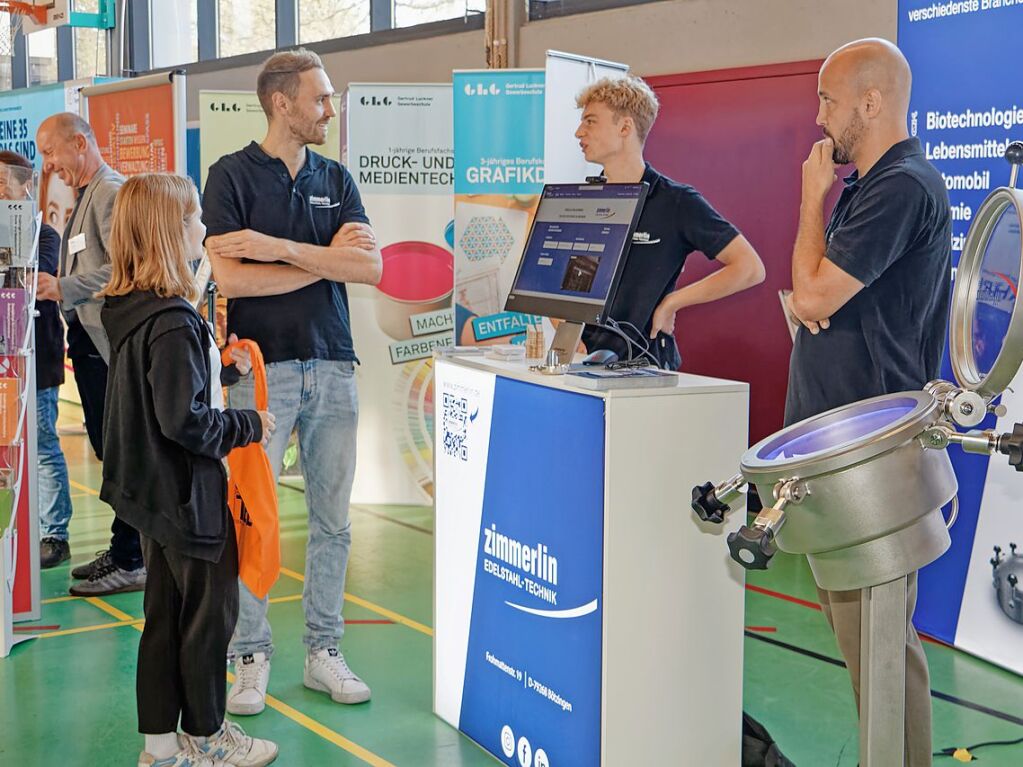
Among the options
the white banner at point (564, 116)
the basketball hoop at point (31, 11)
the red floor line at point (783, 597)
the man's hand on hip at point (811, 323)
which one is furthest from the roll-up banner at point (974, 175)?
the basketball hoop at point (31, 11)

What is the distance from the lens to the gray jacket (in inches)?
172

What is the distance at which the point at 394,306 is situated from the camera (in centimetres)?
598

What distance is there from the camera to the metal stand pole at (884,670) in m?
1.76

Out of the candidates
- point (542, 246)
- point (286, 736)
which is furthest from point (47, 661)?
point (542, 246)

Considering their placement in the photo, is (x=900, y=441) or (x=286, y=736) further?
(x=286, y=736)

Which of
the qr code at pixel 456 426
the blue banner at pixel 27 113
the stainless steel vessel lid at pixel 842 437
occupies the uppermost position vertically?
the blue banner at pixel 27 113

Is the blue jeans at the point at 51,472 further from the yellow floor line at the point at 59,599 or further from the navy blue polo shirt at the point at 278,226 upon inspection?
the navy blue polo shirt at the point at 278,226

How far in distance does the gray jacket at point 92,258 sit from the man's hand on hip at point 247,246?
1.34 m

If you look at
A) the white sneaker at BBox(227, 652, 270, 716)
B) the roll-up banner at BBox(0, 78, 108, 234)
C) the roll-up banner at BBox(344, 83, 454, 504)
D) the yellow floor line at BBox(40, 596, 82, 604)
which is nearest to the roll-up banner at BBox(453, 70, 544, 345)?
the roll-up banner at BBox(344, 83, 454, 504)

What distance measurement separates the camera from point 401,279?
594 cm

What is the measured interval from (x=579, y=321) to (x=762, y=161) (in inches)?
128

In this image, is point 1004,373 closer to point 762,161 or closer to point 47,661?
point 47,661

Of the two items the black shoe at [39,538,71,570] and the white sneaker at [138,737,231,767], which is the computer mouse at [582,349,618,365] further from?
the black shoe at [39,538,71,570]

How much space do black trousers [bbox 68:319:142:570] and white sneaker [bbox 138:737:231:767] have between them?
1.92 m
